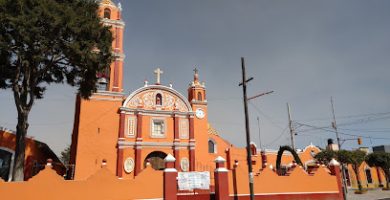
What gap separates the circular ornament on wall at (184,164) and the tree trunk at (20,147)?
1214cm

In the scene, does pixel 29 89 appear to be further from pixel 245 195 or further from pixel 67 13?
pixel 245 195

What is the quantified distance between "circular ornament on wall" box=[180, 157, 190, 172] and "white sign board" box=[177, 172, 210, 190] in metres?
7.78

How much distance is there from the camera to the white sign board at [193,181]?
15.8 meters

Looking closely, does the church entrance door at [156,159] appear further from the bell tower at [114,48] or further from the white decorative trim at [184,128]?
the bell tower at [114,48]

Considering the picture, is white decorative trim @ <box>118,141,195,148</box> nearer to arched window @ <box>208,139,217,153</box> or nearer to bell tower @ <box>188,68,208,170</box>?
bell tower @ <box>188,68,208,170</box>

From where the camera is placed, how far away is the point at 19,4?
542 inches

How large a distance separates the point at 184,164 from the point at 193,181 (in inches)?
325

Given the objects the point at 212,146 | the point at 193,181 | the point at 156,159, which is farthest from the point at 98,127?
the point at 212,146

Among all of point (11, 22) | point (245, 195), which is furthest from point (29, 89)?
point (245, 195)

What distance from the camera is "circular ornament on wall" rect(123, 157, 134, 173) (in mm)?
22455

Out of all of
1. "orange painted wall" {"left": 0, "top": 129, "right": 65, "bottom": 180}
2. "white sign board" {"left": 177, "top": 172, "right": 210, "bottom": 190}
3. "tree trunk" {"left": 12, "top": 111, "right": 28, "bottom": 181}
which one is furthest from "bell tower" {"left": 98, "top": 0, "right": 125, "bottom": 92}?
"white sign board" {"left": 177, "top": 172, "right": 210, "bottom": 190}

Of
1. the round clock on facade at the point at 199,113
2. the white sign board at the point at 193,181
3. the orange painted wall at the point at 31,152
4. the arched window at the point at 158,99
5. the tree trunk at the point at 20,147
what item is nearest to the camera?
the tree trunk at the point at 20,147

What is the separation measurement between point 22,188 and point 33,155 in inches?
378

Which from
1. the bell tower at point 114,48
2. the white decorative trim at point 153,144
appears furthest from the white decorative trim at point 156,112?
the white decorative trim at point 153,144
